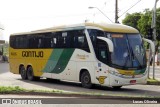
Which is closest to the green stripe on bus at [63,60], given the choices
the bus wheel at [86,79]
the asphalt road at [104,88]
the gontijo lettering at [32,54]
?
the asphalt road at [104,88]

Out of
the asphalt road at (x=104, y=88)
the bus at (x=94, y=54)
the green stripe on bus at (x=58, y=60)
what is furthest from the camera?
the green stripe on bus at (x=58, y=60)

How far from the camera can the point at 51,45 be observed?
23.9 m

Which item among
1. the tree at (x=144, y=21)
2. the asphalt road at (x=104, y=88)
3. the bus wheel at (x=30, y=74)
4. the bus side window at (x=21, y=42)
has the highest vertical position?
the tree at (x=144, y=21)

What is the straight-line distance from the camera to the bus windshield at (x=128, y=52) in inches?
756

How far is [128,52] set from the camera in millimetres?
19422

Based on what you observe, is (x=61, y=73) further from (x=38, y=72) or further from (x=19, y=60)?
(x=19, y=60)

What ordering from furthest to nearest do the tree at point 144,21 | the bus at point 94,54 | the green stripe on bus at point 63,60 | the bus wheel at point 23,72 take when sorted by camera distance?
the tree at point 144,21 → the bus wheel at point 23,72 → the green stripe on bus at point 63,60 → the bus at point 94,54

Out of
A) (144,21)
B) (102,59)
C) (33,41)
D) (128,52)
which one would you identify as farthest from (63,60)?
(144,21)

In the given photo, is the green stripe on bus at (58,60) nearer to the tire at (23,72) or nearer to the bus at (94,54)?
the bus at (94,54)

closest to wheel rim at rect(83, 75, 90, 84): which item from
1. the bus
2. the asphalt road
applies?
the bus

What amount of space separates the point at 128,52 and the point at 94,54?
1626 millimetres

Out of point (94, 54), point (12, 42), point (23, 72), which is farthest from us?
point (12, 42)

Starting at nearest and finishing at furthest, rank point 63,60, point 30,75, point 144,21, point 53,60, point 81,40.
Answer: point 81,40 → point 63,60 → point 53,60 → point 30,75 → point 144,21

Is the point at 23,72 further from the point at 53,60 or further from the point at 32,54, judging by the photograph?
the point at 53,60
